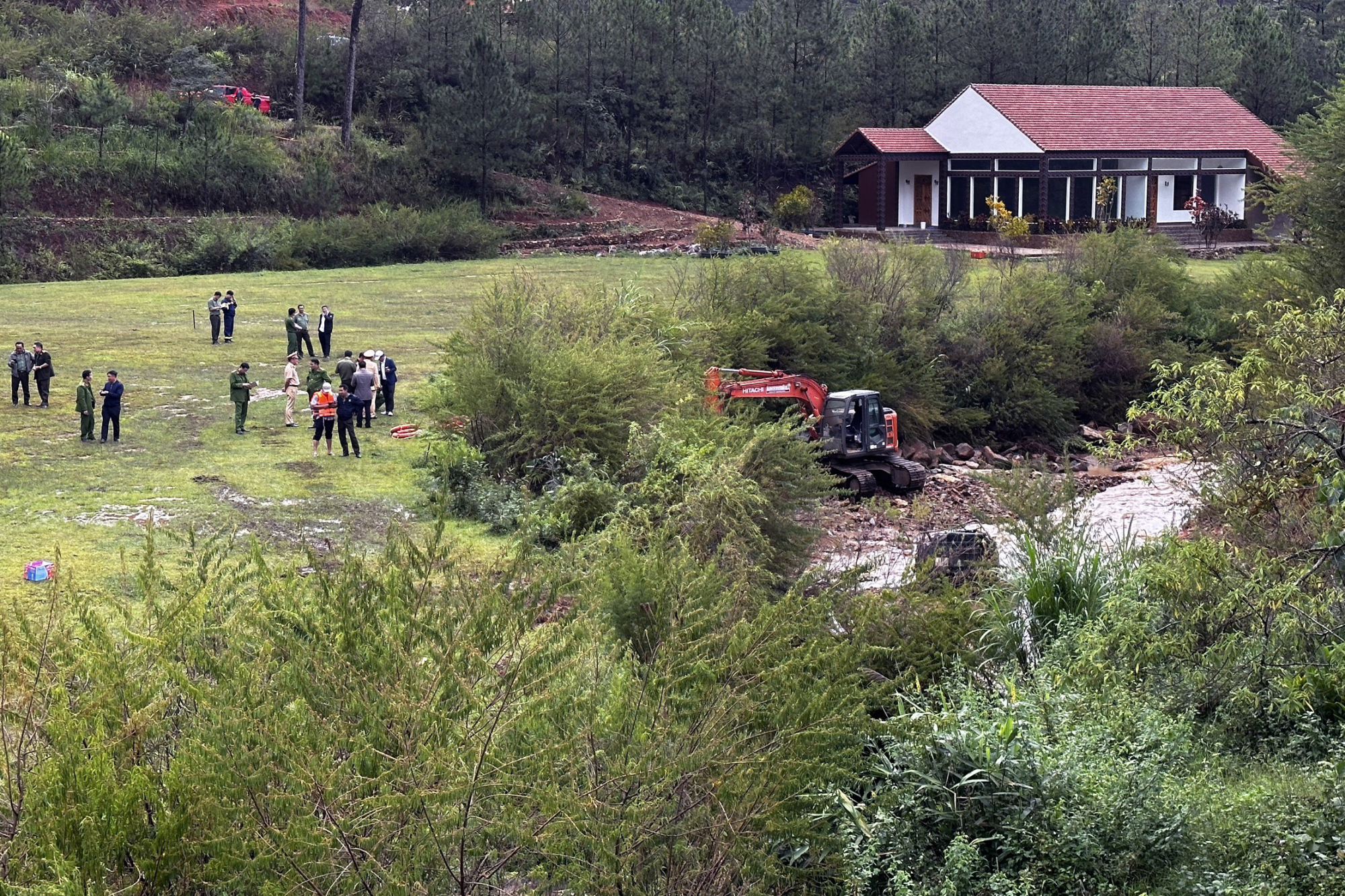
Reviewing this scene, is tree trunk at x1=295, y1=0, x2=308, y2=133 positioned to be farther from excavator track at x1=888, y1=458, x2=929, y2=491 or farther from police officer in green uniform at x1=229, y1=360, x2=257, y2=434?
excavator track at x1=888, y1=458, x2=929, y2=491

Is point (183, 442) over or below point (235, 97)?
below

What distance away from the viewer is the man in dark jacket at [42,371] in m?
A: 25.1

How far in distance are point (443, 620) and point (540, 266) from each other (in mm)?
38166

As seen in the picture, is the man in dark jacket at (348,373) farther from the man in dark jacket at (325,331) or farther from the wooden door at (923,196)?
the wooden door at (923,196)

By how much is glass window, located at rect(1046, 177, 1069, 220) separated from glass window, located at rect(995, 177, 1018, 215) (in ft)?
3.99

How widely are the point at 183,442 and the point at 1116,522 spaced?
15100mm

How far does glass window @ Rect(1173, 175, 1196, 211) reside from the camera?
54469mm

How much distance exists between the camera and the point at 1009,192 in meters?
54.1

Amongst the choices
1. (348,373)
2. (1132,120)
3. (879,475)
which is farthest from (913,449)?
(1132,120)

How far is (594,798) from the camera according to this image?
8.06m

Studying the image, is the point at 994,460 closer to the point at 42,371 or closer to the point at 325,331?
the point at 325,331

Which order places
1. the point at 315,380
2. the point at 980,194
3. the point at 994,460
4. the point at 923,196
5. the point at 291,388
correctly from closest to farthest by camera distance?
the point at 315,380 < the point at 291,388 < the point at 994,460 < the point at 980,194 < the point at 923,196

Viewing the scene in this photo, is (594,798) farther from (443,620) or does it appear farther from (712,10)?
(712,10)

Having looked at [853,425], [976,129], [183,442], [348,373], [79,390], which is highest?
[976,129]
